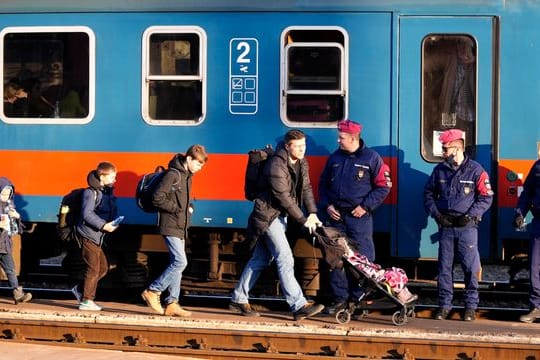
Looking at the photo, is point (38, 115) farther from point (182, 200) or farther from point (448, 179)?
point (448, 179)

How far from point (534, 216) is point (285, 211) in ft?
7.87

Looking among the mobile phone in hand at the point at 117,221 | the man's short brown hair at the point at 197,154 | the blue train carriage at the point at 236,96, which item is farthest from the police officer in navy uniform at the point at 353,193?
the mobile phone in hand at the point at 117,221

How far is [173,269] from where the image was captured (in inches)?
403

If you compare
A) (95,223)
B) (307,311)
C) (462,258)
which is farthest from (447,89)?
(95,223)

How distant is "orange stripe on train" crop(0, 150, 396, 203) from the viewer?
36.3ft

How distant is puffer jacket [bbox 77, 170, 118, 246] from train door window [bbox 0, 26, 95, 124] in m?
0.97

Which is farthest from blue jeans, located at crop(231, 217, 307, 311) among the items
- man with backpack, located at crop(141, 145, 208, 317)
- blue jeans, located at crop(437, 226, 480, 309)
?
blue jeans, located at crop(437, 226, 480, 309)

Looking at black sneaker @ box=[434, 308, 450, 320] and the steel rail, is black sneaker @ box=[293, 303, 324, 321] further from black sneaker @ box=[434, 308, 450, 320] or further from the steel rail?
black sneaker @ box=[434, 308, 450, 320]

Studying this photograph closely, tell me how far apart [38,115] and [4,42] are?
0.86 m

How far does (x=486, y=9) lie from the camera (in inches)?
420

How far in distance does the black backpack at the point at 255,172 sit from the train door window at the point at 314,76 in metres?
0.76

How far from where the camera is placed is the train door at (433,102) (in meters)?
10.7

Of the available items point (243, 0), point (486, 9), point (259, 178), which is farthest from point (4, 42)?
point (486, 9)

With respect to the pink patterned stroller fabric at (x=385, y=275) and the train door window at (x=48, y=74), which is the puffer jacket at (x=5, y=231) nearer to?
the train door window at (x=48, y=74)
